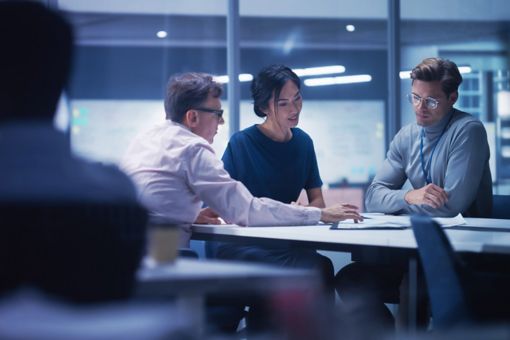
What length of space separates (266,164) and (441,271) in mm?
1526

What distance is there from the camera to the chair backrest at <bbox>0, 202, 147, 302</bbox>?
43.3 inches

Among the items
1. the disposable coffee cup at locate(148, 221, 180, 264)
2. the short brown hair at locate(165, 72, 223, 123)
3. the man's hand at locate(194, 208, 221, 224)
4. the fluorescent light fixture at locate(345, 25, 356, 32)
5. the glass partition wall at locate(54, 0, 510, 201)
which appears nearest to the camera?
the disposable coffee cup at locate(148, 221, 180, 264)

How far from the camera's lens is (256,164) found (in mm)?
3516

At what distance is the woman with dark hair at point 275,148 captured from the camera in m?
3.52

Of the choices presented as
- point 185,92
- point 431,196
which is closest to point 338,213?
point 431,196

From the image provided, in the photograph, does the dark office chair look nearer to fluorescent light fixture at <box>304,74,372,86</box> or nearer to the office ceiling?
the office ceiling

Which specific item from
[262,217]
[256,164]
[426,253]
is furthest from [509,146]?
[426,253]

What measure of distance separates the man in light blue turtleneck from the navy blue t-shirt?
0.40 metres

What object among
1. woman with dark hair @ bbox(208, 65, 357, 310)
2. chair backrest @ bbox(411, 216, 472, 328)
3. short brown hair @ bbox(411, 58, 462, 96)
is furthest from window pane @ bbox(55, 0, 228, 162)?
chair backrest @ bbox(411, 216, 472, 328)

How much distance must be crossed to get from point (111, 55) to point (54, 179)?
18.0ft

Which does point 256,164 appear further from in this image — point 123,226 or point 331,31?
point 331,31

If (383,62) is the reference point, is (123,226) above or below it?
below

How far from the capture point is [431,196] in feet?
10.9

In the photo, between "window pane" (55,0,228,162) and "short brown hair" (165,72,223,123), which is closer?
"short brown hair" (165,72,223,123)
